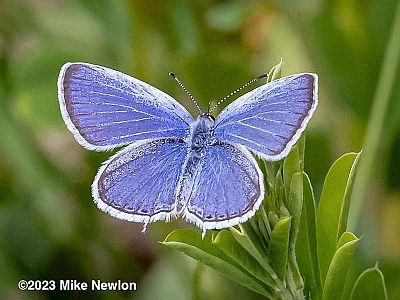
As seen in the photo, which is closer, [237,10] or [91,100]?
[91,100]

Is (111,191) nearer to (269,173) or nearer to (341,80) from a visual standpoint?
(269,173)

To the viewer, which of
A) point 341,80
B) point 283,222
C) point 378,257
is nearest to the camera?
point 283,222

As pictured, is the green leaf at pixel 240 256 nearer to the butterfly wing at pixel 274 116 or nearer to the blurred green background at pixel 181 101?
the butterfly wing at pixel 274 116

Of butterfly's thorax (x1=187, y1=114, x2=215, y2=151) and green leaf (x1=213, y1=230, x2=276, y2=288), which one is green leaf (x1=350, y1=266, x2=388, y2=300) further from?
butterfly's thorax (x1=187, y1=114, x2=215, y2=151)

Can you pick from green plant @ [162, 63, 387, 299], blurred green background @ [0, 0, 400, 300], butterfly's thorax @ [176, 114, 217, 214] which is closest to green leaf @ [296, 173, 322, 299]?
green plant @ [162, 63, 387, 299]

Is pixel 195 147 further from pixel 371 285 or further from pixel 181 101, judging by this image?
pixel 181 101

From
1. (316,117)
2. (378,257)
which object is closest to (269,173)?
(378,257)

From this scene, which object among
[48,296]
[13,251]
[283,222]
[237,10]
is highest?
[237,10]
